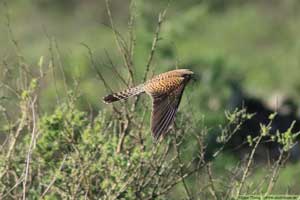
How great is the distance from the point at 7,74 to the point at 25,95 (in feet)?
1.62

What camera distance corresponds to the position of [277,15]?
24.2 meters

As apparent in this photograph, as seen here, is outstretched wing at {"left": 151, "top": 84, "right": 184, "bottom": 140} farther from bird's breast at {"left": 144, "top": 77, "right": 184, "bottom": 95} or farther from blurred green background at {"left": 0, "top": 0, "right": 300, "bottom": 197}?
blurred green background at {"left": 0, "top": 0, "right": 300, "bottom": 197}

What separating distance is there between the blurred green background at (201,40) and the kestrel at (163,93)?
4400 mm

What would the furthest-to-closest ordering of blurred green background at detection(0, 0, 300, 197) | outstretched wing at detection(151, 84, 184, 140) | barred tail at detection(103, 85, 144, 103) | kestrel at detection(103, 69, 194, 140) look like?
blurred green background at detection(0, 0, 300, 197) < barred tail at detection(103, 85, 144, 103) < kestrel at detection(103, 69, 194, 140) < outstretched wing at detection(151, 84, 184, 140)

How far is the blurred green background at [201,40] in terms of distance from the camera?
1253 centimetres

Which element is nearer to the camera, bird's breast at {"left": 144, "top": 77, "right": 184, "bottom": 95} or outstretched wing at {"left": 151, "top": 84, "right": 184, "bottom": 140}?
outstretched wing at {"left": 151, "top": 84, "right": 184, "bottom": 140}

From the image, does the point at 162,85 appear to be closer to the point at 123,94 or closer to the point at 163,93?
the point at 163,93

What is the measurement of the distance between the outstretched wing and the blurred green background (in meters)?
4.51

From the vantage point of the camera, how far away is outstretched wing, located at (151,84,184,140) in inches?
219

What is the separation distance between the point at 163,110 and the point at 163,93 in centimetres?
27

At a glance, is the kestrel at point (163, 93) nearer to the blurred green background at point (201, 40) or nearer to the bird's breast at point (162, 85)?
the bird's breast at point (162, 85)

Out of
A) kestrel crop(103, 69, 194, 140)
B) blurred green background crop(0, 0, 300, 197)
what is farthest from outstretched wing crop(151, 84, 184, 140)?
blurred green background crop(0, 0, 300, 197)

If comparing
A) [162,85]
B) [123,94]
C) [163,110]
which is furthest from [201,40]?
[163,110]

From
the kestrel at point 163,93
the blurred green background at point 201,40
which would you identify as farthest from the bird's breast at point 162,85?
the blurred green background at point 201,40
